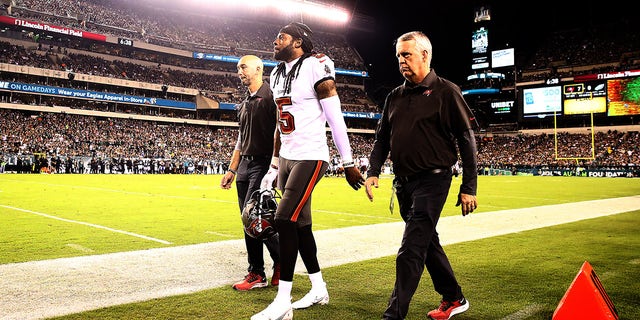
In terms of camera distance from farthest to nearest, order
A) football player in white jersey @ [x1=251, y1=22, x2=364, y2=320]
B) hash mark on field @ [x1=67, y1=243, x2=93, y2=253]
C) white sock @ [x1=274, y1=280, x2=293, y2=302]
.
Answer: hash mark on field @ [x1=67, y1=243, x2=93, y2=253] < football player in white jersey @ [x1=251, y1=22, x2=364, y2=320] < white sock @ [x1=274, y1=280, x2=293, y2=302]

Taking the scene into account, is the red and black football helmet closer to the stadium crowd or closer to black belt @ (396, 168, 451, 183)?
black belt @ (396, 168, 451, 183)

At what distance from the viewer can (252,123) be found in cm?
486

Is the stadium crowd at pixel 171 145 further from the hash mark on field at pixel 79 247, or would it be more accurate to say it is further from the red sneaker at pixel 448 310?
the red sneaker at pixel 448 310

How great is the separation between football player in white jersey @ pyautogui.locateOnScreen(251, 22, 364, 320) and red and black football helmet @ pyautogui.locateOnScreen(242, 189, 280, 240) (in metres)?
0.20

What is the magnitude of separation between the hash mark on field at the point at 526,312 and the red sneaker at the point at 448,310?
0.32 metres

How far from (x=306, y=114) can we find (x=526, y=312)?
2.28m

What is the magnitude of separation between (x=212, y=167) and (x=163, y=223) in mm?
33658

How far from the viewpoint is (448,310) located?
12.5ft

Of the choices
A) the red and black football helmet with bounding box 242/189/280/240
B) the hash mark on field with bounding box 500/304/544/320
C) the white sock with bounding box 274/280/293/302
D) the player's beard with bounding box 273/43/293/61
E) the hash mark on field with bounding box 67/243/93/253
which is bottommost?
the hash mark on field with bounding box 500/304/544/320

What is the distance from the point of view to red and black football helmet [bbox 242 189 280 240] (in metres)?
4.05

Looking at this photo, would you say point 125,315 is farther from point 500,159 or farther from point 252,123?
point 500,159

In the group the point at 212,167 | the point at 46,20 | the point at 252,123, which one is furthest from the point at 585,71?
the point at 252,123

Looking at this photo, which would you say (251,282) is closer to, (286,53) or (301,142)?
(301,142)

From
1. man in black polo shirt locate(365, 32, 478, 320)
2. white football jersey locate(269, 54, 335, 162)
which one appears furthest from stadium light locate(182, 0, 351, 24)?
man in black polo shirt locate(365, 32, 478, 320)
